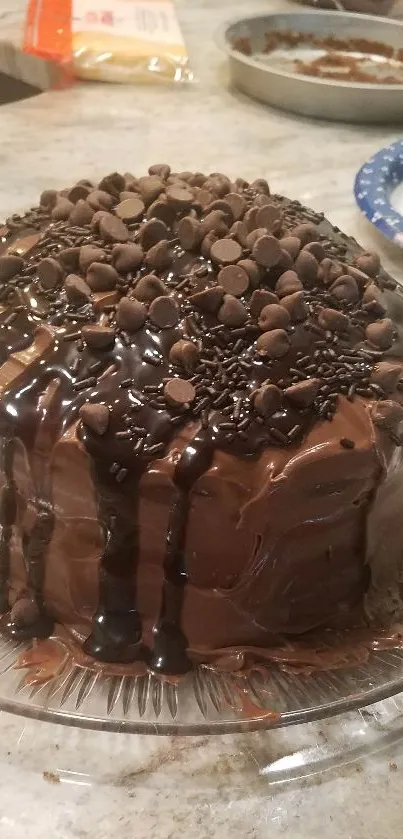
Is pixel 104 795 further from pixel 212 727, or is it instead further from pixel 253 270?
pixel 253 270

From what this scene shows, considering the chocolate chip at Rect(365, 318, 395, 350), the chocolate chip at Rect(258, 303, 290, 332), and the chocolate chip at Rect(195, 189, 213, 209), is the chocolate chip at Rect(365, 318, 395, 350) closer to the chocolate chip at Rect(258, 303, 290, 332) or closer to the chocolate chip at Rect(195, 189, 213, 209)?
the chocolate chip at Rect(258, 303, 290, 332)

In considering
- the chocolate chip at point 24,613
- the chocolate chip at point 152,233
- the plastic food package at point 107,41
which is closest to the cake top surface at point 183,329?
the chocolate chip at point 152,233

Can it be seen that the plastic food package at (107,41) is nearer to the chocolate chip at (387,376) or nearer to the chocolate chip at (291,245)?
the chocolate chip at (291,245)

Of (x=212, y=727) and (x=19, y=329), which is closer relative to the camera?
(x=212, y=727)

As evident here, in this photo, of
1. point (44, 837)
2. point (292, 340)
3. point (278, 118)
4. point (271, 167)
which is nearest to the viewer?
→ point (44, 837)

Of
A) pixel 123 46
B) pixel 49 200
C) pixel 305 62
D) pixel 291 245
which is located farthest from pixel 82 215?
pixel 305 62

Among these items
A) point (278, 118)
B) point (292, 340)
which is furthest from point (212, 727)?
point (278, 118)

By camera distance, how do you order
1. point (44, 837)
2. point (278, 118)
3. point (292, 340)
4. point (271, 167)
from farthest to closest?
point (278, 118)
point (271, 167)
point (292, 340)
point (44, 837)
